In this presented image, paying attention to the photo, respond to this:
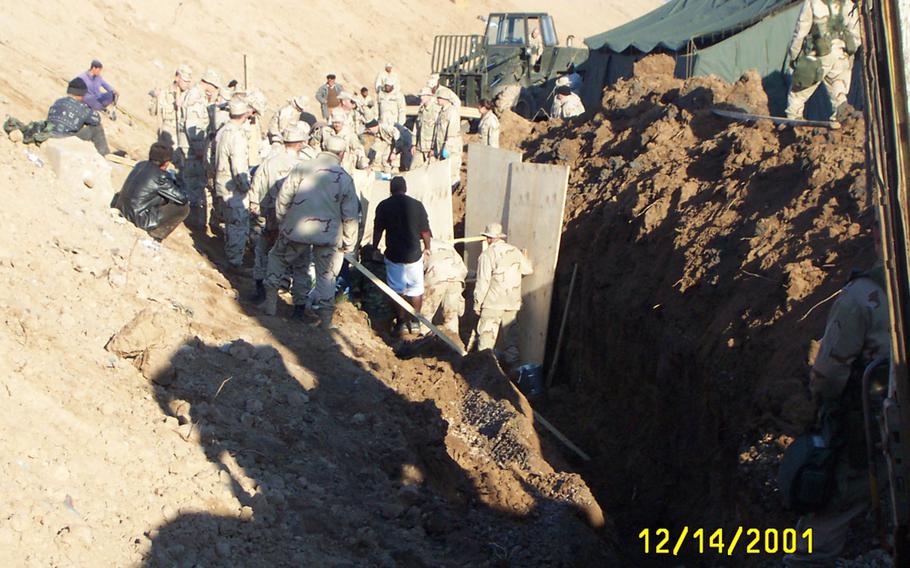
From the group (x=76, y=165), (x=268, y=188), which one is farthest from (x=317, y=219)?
(x=76, y=165)

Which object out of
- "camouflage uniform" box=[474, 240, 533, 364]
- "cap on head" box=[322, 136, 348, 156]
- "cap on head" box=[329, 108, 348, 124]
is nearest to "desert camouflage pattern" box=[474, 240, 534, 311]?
"camouflage uniform" box=[474, 240, 533, 364]

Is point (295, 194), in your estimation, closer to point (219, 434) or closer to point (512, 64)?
point (219, 434)

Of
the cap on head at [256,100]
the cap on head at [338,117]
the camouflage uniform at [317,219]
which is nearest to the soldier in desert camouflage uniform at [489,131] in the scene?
the cap on head at [338,117]

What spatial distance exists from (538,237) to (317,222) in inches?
138

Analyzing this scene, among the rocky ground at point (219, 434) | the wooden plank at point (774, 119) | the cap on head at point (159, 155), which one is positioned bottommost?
the rocky ground at point (219, 434)

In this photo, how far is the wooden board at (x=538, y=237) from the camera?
451 inches

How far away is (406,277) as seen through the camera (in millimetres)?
10805

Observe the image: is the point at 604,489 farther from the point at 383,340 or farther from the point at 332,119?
the point at 332,119

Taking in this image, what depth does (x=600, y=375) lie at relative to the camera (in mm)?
9938

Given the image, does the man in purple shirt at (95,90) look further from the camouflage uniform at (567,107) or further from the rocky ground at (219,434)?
the camouflage uniform at (567,107)

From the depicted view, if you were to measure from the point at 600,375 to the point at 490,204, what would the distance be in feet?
12.7

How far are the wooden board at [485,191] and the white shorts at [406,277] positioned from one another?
207cm
